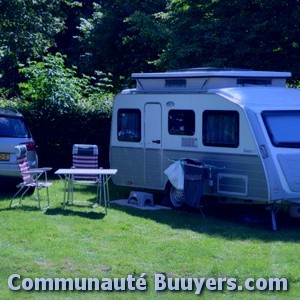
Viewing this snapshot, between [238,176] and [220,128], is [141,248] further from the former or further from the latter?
[220,128]

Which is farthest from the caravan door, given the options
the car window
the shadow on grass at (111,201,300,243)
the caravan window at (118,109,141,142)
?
the car window

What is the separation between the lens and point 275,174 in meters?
13.0

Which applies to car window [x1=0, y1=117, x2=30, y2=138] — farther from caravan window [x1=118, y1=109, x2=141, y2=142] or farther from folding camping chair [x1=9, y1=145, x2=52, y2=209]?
caravan window [x1=118, y1=109, x2=141, y2=142]

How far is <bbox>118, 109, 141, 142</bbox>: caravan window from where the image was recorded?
15.7m

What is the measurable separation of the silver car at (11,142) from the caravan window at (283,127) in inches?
190

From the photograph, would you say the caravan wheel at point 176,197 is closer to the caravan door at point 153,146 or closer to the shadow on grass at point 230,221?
the shadow on grass at point 230,221

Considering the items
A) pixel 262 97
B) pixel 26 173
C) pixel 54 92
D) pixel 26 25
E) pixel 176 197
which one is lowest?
pixel 176 197

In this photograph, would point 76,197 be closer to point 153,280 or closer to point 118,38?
point 153,280

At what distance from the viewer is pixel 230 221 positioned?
45.5 feet

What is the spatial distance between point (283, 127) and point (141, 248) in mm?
3790

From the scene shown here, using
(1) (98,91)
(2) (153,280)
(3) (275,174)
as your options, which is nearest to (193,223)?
(3) (275,174)

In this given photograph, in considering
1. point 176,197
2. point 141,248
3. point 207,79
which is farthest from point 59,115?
point 141,248

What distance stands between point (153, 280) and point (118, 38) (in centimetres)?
2004

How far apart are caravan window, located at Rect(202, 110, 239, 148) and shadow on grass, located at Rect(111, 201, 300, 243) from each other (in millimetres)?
1291
